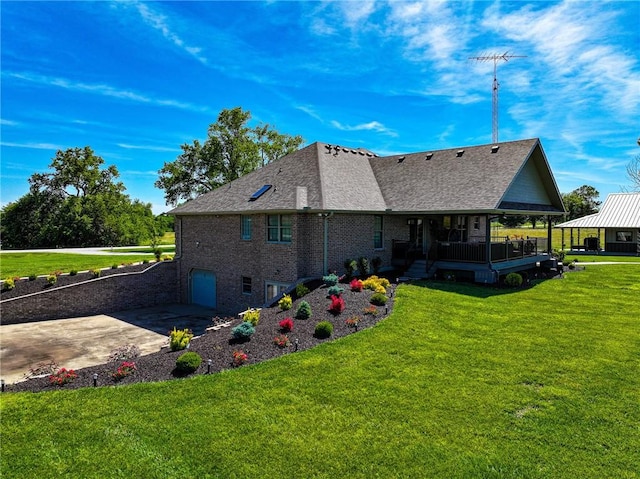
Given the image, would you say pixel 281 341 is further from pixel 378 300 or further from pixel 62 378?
pixel 62 378

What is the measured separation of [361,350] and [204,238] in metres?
15.1

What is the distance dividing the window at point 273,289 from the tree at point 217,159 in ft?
85.0

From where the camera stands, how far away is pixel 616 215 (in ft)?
123

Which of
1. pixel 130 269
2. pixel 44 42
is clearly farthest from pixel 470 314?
pixel 130 269

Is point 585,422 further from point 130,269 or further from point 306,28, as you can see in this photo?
point 130,269

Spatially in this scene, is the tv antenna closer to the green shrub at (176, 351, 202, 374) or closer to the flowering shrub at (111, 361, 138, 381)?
the green shrub at (176, 351, 202, 374)

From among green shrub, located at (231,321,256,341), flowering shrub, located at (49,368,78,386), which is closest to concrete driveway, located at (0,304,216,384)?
flowering shrub, located at (49,368,78,386)

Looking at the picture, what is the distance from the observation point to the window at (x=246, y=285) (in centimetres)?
2061

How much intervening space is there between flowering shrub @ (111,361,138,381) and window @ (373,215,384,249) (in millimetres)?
13613

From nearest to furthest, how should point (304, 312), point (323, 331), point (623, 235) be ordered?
point (323, 331), point (304, 312), point (623, 235)

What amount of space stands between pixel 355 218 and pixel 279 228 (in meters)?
3.66

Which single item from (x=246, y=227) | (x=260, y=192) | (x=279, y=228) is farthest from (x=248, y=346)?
(x=260, y=192)

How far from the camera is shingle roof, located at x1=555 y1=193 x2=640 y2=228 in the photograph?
3606 centimetres

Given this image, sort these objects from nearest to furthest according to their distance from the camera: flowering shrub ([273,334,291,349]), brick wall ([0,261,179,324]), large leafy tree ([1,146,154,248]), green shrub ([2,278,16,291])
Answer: flowering shrub ([273,334,291,349]) < brick wall ([0,261,179,324]) < green shrub ([2,278,16,291]) < large leafy tree ([1,146,154,248])
